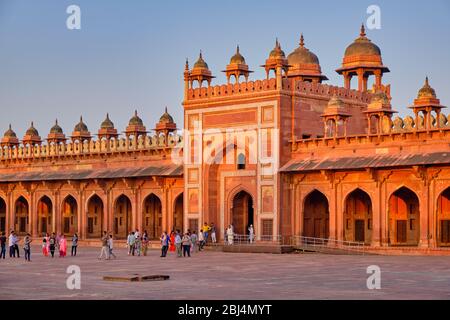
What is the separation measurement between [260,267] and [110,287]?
22.1 ft

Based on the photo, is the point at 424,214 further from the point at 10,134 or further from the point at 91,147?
the point at 10,134

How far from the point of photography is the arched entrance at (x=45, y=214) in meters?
48.0

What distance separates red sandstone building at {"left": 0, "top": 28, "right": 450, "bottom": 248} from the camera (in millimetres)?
31359

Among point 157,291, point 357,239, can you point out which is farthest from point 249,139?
point 157,291

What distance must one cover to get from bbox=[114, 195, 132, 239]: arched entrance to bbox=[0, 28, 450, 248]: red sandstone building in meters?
0.08

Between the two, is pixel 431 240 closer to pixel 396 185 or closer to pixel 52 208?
pixel 396 185

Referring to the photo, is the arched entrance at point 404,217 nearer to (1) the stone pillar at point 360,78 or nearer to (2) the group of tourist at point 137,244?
(1) the stone pillar at point 360,78

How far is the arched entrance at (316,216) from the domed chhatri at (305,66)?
24.1 feet

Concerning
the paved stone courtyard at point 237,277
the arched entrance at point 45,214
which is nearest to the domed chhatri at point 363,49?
the paved stone courtyard at point 237,277
